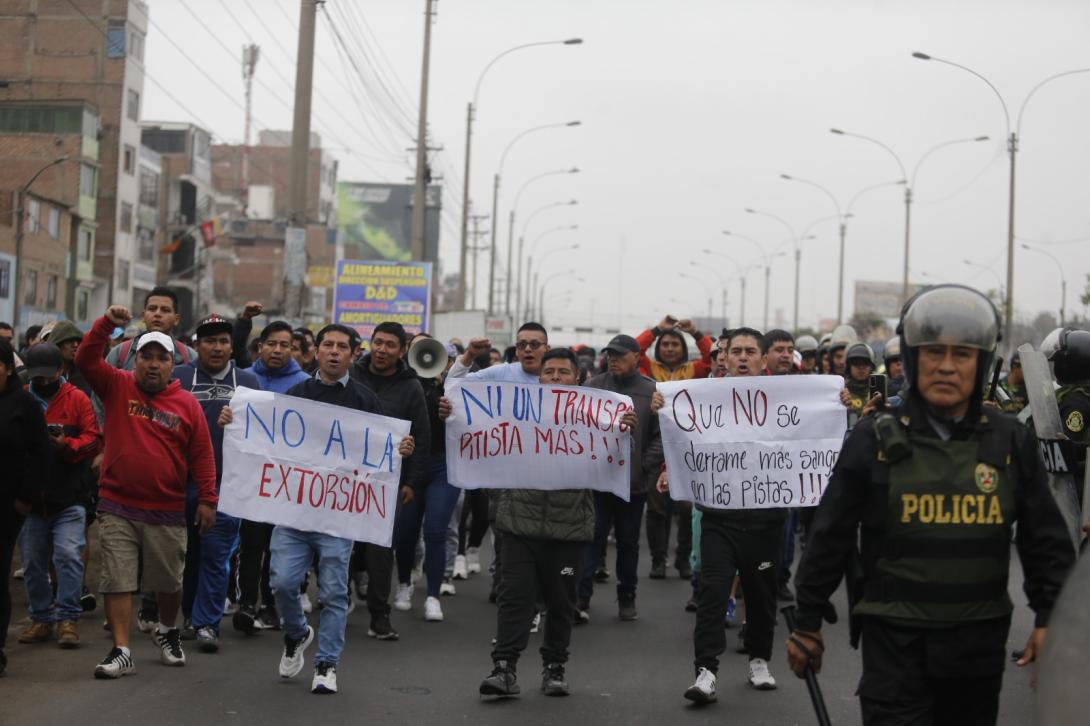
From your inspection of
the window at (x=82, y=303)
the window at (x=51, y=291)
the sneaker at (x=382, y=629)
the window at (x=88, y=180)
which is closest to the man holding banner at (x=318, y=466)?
the sneaker at (x=382, y=629)

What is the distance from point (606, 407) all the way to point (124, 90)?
168ft

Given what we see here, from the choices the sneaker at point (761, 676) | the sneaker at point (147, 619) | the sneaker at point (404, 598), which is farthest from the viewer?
the sneaker at point (404, 598)

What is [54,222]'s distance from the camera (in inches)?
1967

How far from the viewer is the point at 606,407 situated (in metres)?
8.95

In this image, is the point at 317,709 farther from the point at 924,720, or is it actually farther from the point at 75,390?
the point at 924,720

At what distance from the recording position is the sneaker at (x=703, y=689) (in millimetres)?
7625

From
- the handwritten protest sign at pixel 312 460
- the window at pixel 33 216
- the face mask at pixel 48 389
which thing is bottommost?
the handwritten protest sign at pixel 312 460

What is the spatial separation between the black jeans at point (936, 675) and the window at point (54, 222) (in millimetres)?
48589

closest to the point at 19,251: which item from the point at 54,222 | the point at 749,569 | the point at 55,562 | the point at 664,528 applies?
the point at 54,222

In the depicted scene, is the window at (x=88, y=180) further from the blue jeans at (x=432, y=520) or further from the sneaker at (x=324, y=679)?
the sneaker at (x=324, y=679)

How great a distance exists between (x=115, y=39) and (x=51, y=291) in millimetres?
12044

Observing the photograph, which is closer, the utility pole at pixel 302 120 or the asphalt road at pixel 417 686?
the asphalt road at pixel 417 686

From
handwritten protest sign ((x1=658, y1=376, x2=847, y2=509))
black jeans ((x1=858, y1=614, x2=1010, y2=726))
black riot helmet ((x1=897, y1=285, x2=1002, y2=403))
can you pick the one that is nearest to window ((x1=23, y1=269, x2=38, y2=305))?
handwritten protest sign ((x1=658, y1=376, x2=847, y2=509))

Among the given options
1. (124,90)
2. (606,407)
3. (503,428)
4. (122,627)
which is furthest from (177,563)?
(124,90)
